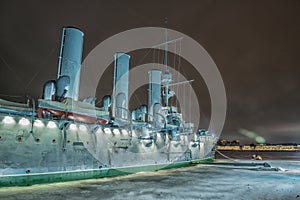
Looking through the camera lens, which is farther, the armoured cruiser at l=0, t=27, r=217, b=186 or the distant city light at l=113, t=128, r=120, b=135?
the distant city light at l=113, t=128, r=120, b=135

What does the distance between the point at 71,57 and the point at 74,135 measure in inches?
233

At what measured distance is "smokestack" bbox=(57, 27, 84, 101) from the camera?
Result: 16281mm

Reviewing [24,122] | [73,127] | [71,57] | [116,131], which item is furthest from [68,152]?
[71,57]

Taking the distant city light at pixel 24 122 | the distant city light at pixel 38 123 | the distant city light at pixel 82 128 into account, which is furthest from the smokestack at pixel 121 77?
the distant city light at pixel 24 122

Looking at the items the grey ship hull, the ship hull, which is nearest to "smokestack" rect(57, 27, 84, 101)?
the grey ship hull

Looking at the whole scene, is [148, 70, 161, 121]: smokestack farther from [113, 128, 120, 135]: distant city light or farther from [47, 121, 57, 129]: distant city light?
[47, 121, 57, 129]: distant city light

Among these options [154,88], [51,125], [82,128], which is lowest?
[82,128]

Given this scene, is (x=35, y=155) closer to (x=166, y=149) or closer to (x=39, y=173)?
(x=39, y=173)

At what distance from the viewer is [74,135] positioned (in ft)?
47.3

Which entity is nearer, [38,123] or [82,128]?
[38,123]

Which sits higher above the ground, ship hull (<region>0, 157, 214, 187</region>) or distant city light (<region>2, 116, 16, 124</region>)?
distant city light (<region>2, 116, 16, 124</region>)

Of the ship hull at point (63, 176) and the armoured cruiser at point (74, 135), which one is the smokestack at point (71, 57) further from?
the ship hull at point (63, 176)

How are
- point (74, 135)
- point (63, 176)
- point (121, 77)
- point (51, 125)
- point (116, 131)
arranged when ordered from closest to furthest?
point (51, 125)
point (63, 176)
point (74, 135)
point (116, 131)
point (121, 77)

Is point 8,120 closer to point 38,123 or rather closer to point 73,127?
point 38,123
